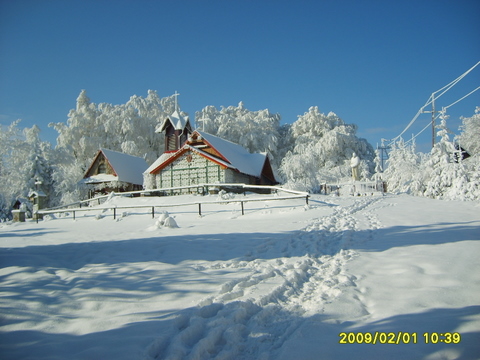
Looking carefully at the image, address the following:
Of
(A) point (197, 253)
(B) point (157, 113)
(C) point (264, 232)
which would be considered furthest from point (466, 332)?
(B) point (157, 113)

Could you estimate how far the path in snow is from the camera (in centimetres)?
328

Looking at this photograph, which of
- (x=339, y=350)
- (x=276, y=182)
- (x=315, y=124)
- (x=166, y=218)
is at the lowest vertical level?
(x=339, y=350)

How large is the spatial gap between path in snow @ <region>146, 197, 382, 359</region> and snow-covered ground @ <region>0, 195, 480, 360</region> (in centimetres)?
2

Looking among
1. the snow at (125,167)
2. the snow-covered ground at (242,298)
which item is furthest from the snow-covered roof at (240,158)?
the snow-covered ground at (242,298)

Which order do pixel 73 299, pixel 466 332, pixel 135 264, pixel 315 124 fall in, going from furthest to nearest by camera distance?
pixel 315 124 → pixel 135 264 → pixel 73 299 → pixel 466 332

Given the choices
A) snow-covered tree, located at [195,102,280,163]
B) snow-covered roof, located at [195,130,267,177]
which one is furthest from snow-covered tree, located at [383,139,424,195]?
snow-covered tree, located at [195,102,280,163]

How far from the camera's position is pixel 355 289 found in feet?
15.7

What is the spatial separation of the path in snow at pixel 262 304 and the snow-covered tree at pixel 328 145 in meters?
35.8

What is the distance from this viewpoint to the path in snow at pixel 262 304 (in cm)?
328

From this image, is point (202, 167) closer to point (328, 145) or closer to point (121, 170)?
point (121, 170)

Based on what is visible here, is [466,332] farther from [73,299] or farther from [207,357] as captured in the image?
→ [73,299]

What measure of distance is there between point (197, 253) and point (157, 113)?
44.9 m

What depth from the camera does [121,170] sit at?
34.9 metres
